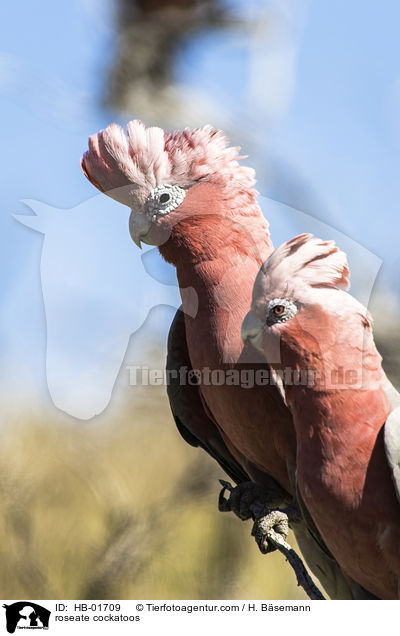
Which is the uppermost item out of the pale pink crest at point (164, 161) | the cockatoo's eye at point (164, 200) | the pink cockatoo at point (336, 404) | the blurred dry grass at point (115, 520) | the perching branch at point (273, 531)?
the pale pink crest at point (164, 161)

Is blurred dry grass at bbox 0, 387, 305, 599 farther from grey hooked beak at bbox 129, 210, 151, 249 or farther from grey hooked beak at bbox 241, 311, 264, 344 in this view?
grey hooked beak at bbox 241, 311, 264, 344

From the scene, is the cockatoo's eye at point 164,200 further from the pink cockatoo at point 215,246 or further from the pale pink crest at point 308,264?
the pale pink crest at point 308,264

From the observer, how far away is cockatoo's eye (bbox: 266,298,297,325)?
1001mm

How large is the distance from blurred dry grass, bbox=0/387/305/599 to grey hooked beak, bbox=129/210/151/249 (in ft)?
5.50

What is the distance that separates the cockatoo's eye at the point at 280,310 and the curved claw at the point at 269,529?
1.17ft

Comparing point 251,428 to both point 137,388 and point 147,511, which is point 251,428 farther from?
point 147,511

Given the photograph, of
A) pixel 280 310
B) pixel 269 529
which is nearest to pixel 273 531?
pixel 269 529

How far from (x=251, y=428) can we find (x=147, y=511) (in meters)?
1.84

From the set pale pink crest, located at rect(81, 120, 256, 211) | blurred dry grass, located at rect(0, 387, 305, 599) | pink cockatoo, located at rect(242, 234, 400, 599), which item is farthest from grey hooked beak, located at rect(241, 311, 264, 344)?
blurred dry grass, located at rect(0, 387, 305, 599)

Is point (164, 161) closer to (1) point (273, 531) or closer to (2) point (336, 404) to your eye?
(2) point (336, 404)

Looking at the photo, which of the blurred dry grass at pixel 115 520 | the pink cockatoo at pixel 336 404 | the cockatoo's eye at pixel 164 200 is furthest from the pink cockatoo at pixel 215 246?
the blurred dry grass at pixel 115 520

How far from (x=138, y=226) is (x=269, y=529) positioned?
589 millimetres

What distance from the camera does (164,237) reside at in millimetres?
1165

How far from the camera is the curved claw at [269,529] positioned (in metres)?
1.10
